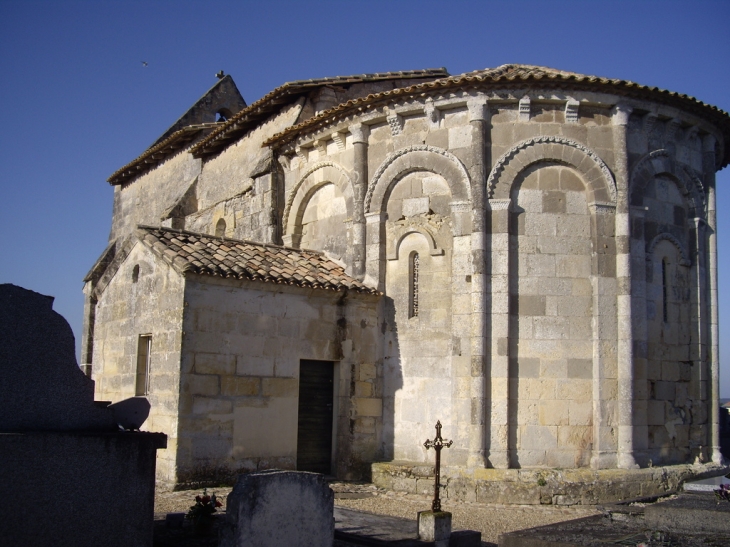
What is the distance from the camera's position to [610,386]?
36.9 feet

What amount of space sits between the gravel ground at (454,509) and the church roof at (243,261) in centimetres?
314

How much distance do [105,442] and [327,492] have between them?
1817 mm

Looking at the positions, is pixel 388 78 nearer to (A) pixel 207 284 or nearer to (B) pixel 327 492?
(A) pixel 207 284

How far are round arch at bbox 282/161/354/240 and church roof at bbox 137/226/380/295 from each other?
1.26 metres

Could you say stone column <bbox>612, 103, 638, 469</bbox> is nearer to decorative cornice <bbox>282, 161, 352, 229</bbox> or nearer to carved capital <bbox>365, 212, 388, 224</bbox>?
carved capital <bbox>365, 212, 388, 224</bbox>

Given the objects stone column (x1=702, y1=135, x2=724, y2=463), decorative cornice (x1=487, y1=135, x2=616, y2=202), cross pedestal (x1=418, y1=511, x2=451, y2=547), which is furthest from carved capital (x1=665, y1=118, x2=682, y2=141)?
cross pedestal (x1=418, y1=511, x2=451, y2=547)

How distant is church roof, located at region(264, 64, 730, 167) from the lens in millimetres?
11594

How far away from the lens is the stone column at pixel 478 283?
11109 mm

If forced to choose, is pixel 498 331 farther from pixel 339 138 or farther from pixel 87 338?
pixel 87 338

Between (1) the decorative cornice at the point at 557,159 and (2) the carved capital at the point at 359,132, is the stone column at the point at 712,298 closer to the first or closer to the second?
(1) the decorative cornice at the point at 557,159

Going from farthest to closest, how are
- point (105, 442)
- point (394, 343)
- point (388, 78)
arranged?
point (388, 78) → point (394, 343) → point (105, 442)

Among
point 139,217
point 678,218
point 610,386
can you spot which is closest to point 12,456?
point 610,386

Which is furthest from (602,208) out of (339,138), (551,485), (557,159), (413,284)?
(339,138)

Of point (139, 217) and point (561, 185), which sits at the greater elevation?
point (139, 217)
